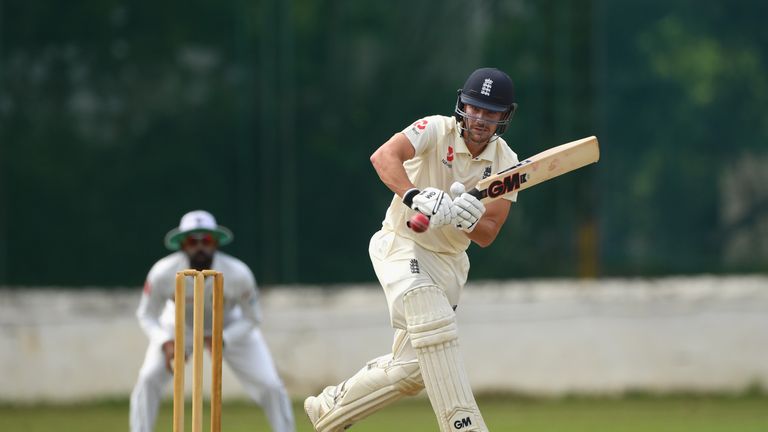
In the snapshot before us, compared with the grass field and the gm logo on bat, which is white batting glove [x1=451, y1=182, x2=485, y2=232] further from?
the grass field

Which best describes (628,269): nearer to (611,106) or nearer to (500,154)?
(611,106)

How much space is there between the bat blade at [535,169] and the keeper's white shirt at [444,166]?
0.33ft

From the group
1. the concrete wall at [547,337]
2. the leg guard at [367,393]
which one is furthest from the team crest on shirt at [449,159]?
the concrete wall at [547,337]

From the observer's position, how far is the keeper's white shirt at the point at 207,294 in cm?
676

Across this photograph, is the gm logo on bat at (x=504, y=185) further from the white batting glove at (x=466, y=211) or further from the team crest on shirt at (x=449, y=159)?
the team crest on shirt at (x=449, y=159)

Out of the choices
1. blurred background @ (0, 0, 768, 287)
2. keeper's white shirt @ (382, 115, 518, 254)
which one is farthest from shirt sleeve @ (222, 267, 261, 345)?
blurred background @ (0, 0, 768, 287)

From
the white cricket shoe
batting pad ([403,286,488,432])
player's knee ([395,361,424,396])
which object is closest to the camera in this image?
batting pad ([403,286,488,432])

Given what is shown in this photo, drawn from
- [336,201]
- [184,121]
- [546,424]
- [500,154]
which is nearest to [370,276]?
[336,201]

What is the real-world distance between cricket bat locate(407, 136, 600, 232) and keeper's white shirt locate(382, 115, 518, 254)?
0.10 metres

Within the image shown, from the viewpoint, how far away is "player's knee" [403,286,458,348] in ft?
16.2

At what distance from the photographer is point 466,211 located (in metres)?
4.76

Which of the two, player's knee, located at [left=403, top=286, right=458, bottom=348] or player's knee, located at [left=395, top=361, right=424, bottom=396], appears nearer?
player's knee, located at [left=403, top=286, right=458, bottom=348]

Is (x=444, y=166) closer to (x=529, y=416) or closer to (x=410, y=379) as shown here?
(x=410, y=379)

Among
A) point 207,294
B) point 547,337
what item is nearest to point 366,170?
point 547,337
